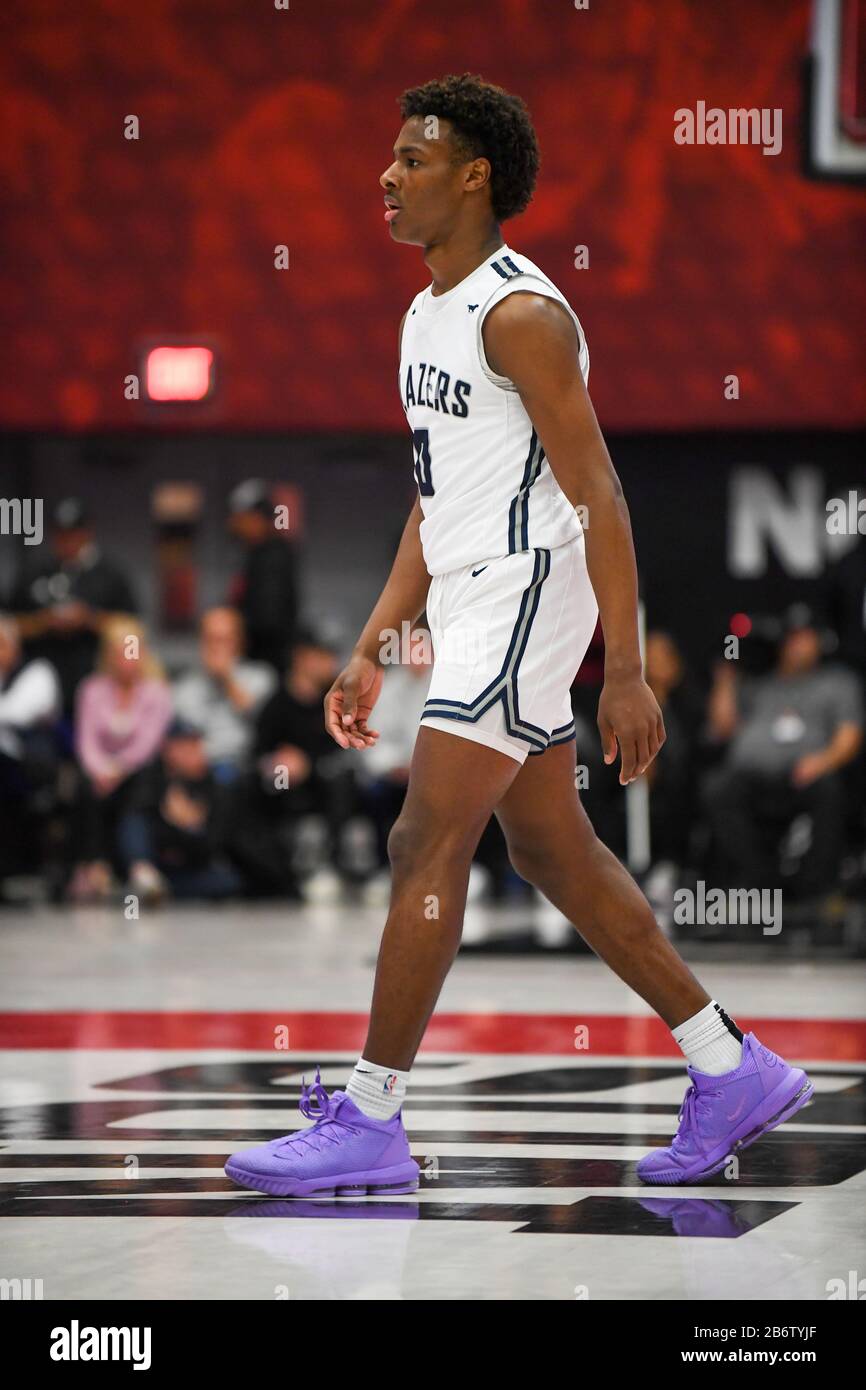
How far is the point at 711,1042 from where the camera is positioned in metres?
3.51

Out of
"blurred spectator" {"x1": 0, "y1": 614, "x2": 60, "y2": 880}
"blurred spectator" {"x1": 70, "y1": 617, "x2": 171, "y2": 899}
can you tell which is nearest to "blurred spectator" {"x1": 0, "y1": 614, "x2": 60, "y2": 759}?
"blurred spectator" {"x1": 0, "y1": 614, "x2": 60, "y2": 880}

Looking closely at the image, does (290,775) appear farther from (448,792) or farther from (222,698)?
(448,792)

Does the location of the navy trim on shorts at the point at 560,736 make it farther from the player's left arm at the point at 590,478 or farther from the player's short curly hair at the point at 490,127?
the player's short curly hair at the point at 490,127

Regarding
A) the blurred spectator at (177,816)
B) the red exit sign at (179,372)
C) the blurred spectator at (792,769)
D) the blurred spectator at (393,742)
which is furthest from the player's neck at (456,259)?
the blurred spectator at (177,816)

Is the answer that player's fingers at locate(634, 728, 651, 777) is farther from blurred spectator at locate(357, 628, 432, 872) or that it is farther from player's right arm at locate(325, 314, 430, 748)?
blurred spectator at locate(357, 628, 432, 872)

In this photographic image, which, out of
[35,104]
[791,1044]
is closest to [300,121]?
[35,104]

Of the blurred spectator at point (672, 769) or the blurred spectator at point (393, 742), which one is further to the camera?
the blurred spectator at point (393, 742)

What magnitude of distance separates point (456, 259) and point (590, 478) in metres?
0.48

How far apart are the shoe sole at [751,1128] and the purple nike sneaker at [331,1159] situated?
0.42 metres

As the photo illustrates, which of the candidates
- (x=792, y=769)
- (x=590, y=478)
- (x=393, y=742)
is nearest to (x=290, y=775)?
(x=393, y=742)

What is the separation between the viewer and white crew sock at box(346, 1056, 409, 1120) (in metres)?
3.39

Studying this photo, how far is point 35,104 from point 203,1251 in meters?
8.39

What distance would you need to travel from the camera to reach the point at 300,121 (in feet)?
33.9

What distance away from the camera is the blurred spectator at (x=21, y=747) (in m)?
10.1
